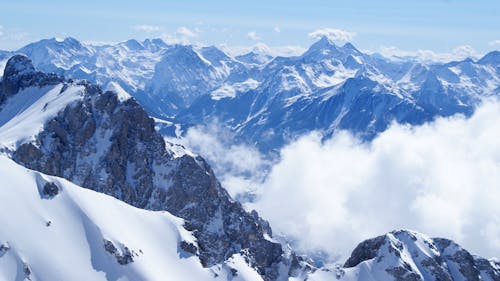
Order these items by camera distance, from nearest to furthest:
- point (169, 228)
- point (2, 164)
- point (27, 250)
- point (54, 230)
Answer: point (27, 250)
point (54, 230)
point (2, 164)
point (169, 228)

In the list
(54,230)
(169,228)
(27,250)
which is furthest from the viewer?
(169,228)

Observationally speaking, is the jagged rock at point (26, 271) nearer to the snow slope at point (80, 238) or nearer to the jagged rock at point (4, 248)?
the snow slope at point (80, 238)

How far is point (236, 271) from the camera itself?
182000mm

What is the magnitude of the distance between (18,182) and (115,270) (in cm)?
3332

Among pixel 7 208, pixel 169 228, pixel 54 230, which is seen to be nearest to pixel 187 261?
pixel 169 228

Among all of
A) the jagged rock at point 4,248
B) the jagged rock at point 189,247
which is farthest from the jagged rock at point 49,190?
the jagged rock at point 189,247

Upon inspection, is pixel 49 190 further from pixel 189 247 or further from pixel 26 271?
pixel 189 247

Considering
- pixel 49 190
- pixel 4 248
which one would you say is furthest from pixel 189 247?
pixel 4 248

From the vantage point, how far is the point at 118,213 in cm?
18100

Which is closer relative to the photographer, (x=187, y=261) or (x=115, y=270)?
(x=115, y=270)

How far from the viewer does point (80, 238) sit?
16512 cm

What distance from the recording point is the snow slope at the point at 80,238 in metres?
153

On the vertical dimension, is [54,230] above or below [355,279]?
above

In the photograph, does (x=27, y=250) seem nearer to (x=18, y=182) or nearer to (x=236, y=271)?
(x=18, y=182)
